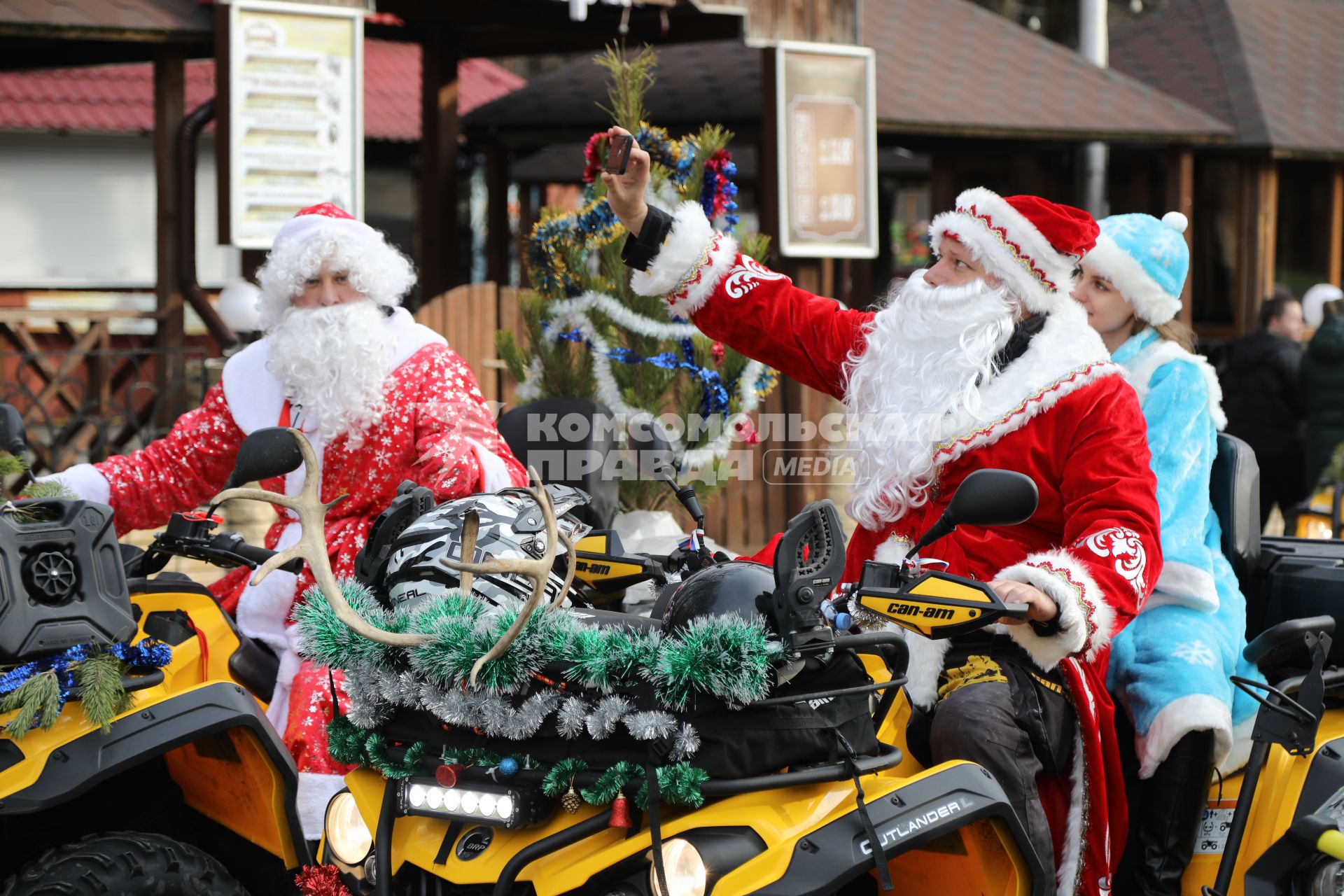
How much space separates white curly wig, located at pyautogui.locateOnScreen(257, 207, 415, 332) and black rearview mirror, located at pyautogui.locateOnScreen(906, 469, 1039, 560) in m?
2.29

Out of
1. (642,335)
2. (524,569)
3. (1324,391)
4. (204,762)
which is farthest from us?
(1324,391)

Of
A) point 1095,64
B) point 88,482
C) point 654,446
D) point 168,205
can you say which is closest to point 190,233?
point 168,205

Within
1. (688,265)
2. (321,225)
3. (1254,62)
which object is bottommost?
(688,265)

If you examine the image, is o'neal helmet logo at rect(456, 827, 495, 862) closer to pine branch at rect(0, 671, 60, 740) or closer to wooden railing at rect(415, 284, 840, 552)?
pine branch at rect(0, 671, 60, 740)

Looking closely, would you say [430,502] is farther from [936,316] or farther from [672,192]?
[672,192]

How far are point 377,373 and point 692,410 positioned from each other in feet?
8.14

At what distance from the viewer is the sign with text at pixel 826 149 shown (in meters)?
9.27

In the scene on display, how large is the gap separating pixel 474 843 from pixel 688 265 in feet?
5.83

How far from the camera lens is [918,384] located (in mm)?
3266

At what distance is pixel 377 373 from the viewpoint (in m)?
3.88

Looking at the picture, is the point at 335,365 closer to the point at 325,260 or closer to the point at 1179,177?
the point at 325,260

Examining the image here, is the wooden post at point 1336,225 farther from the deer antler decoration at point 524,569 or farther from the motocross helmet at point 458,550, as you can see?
the deer antler decoration at point 524,569

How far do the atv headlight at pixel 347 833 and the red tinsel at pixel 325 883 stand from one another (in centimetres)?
4

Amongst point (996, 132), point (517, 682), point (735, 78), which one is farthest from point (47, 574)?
point (996, 132)
